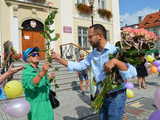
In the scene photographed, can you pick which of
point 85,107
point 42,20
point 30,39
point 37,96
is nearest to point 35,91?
point 37,96

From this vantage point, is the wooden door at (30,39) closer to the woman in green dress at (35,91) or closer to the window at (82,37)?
the window at (82,37)

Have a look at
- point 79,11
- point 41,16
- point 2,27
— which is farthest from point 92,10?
point 2,27

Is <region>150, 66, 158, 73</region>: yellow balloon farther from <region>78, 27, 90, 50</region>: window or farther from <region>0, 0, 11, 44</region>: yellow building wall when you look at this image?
<region>78, 27, 90, 50</region>: window

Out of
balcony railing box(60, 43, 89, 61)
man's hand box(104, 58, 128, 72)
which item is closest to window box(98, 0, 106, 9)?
balcony railing box(60, 43, 89, 61)

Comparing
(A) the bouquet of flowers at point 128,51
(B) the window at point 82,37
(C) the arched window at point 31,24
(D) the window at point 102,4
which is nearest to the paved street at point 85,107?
(A) the bouquet of flowers at point 128,51

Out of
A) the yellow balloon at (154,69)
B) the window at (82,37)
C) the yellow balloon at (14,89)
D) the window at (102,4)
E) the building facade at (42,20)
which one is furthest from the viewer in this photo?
the window at (102,4)

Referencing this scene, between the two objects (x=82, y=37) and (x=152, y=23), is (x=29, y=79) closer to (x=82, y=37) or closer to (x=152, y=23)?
(x=82, y=37)

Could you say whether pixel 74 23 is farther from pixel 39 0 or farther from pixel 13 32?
pixel 13 32

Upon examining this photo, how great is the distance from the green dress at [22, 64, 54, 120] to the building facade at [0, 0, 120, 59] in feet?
29.2

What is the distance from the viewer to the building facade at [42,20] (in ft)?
37.9

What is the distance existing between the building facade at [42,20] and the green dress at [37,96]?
8915 mm

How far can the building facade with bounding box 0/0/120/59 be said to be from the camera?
11.5 meters

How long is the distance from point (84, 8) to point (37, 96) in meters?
12.9

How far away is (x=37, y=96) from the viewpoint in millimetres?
2955
